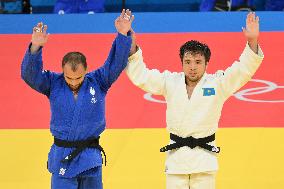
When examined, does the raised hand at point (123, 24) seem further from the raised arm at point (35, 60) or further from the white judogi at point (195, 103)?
the raised arm at point (35, 60)

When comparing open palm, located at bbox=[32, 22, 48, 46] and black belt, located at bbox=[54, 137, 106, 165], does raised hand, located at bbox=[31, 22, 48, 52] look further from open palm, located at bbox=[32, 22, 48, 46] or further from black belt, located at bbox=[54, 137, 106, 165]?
black belt, located at bbox=[54, 137, 106, 165]

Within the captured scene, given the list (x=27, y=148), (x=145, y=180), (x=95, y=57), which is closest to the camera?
(x=145, y=180)

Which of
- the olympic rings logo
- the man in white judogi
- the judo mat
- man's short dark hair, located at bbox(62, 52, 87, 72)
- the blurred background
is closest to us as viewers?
man's short dark hair, located at bbox(62, 52, 87, 72)

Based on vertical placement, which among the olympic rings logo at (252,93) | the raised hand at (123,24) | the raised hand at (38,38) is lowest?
the olympic rings logo at (252,93)

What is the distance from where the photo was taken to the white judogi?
4.21m

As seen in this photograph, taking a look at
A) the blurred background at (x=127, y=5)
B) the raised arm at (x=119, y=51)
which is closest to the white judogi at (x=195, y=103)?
the raised arm at (x=119, y=51)

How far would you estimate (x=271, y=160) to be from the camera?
18.6 feet

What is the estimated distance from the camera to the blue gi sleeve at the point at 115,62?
4148mm

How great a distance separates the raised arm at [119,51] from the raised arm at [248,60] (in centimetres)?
68


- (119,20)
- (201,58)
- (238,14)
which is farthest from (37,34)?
(238,14)

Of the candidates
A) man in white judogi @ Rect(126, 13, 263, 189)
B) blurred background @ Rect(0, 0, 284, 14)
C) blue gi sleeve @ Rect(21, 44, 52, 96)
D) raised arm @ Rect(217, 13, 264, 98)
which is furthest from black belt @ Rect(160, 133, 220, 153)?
blurred background @ Rect(0, 0, 284, 14)

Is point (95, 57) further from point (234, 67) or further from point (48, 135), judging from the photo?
point (234, 67)

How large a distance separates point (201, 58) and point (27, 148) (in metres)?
2.43

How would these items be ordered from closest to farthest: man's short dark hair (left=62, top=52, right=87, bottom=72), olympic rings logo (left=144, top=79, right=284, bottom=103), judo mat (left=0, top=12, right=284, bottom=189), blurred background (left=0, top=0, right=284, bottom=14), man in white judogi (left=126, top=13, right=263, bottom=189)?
1. man's short dark hair (left=62, top=52, right=87, bottom=72)
2. man in white judogi (left=126, top=13, right=263, bottom=189)
3. judo mat (left=0, top=12, right=284, bottom=189)
4. olympic rings logo (left=144, top=79, right=284, bottom=103)
5. blurred background (left=0, top=0, right=284, bottom=14)
